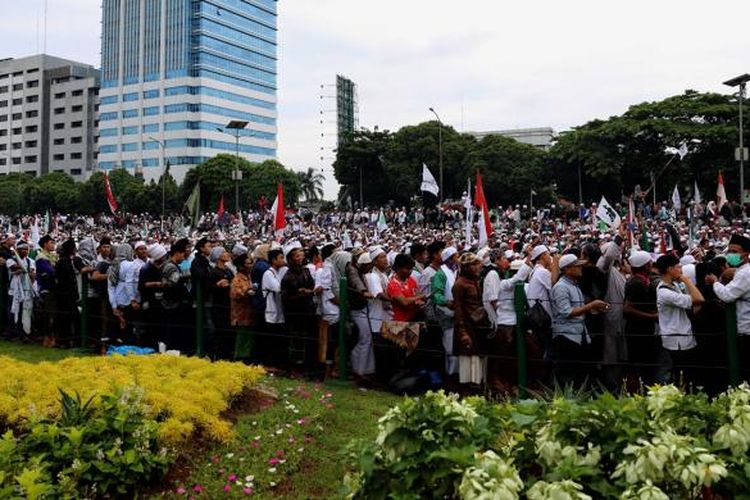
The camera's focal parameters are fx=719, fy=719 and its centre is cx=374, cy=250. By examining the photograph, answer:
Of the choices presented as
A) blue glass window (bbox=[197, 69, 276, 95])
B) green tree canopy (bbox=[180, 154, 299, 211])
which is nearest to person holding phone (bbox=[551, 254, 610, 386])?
green tree canopy (bbox=[180, 154, 299, 211])

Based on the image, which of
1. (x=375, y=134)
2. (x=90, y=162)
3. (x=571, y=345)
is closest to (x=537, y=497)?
(x=571, y=345)

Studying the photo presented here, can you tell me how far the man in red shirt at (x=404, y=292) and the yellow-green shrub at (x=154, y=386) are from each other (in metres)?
2.07

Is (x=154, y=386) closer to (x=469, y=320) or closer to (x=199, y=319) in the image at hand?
(x=469, y=320)

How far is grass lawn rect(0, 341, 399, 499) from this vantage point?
5.52 metres

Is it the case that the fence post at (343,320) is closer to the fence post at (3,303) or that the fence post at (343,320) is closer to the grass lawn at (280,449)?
the grass lawn at (280,449)

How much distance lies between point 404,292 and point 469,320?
1056 millimetres

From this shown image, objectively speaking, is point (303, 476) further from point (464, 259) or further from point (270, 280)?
point (270, 280)

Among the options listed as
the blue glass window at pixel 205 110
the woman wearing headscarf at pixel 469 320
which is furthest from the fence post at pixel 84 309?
the blue glass window at pixel 205 110

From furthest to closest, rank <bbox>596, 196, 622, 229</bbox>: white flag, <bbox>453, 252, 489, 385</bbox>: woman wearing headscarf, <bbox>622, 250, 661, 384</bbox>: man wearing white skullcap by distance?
1. <bbox>596, 196, 622, 229</bbox>: white flag
2. <bbox>453, 252, 489, 385</bbox>: woman wearing headscarf
3. <bbox>622, 250, 661, 384</bbox>: man wearing white skullcap

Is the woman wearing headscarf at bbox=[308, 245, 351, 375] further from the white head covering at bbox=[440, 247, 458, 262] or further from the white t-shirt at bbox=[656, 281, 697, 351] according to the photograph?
the white t-shirt at bbox=[656, 281, 697, 351]

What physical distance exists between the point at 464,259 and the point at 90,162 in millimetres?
130655

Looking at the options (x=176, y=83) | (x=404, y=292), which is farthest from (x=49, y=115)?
(x=404, y=292)

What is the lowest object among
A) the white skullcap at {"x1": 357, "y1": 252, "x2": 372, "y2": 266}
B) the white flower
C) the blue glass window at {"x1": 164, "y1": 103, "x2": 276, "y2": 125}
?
the white flower

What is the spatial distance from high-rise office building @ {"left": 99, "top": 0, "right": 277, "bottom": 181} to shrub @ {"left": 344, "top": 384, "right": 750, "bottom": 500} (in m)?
115
